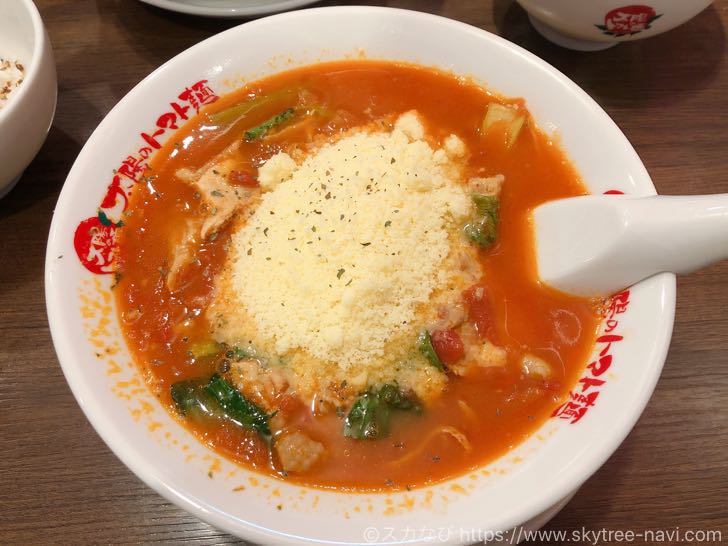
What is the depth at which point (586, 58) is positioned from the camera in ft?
8.63

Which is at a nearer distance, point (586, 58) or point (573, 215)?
point (573, 215)

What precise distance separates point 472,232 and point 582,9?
1.12 metres

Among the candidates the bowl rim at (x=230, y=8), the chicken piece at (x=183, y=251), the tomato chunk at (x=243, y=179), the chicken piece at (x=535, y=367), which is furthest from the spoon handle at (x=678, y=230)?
the bowl rim at (x=230, y=8)

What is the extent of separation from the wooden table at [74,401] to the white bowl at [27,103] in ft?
0.86

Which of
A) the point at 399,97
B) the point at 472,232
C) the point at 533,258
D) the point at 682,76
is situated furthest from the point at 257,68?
the point at 682,76

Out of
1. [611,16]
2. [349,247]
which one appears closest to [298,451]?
[349,247]

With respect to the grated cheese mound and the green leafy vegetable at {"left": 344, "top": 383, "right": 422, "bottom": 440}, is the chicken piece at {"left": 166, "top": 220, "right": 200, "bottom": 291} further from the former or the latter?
the green leafy vegetable at {"left": 344, "top": 383, "right": 422, "bottom": 440}

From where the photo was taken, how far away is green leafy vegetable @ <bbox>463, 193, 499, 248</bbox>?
6.31 ft

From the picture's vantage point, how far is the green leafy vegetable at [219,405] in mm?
1636

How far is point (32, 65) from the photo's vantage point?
1.96 meters

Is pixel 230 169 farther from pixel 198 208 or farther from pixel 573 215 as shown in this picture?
pixel 573 215

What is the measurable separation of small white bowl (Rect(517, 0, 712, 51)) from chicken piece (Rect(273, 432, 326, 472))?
201cm

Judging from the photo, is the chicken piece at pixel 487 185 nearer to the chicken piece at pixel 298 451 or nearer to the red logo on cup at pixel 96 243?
the chicken piece at pixel 298 451

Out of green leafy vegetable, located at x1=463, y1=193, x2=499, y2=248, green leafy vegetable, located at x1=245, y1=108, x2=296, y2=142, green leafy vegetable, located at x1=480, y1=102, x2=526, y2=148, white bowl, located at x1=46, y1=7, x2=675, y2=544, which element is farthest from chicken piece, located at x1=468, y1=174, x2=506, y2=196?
green leafy vegetable, located at x1=245, y1=108, x2=296, y2=142
